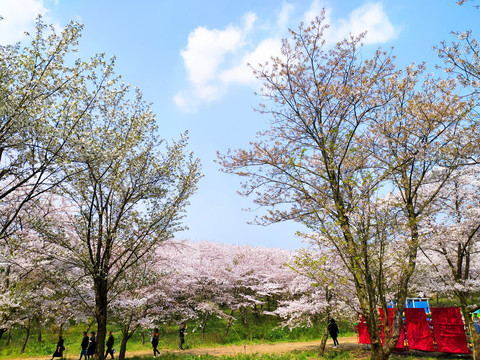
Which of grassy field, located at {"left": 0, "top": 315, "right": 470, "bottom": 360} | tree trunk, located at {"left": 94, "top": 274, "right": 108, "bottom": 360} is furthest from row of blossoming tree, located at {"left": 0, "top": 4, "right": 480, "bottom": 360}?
grassy field, located at {"left": 0, "top": 315, "right": 470, "bottom": 360}

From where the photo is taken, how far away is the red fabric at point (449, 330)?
13.5 metres

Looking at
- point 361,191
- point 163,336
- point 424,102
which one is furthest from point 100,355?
point 163,336

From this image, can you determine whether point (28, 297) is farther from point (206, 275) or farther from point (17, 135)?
point (206, 275)

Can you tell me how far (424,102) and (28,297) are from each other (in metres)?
16.3

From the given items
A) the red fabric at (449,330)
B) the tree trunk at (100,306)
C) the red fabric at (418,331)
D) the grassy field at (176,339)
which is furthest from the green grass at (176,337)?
the tree trunk at (100,306)

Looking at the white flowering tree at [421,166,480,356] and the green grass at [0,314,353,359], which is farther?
the green grass at [0,314,353,359]

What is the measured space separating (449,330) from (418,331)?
142 centimetres

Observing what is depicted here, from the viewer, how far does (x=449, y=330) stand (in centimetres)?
1380

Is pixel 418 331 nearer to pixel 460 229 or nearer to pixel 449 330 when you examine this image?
pixel 449 330

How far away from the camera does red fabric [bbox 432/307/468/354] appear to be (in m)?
13.5

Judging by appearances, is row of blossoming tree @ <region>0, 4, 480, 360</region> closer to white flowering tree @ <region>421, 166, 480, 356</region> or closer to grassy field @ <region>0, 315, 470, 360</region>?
white flowering tree @ <region>421, 166, 480, 356</region>

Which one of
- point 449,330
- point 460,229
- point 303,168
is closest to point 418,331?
point 449,330

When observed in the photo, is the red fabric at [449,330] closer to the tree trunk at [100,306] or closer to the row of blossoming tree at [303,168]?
the row of blossoming tree at [303,168]

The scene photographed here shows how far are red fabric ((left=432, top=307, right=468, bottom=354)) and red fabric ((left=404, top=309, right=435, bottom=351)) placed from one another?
39 cm
